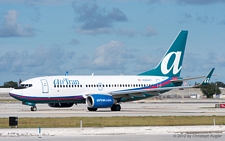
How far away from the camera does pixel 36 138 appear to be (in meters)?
28.5

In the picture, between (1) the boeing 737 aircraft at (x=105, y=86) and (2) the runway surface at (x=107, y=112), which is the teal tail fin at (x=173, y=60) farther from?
(2) the runway surface at (x=107, y=112)

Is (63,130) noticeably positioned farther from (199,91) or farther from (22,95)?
(199,91)

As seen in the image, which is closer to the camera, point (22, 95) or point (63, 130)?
point (63, 130)

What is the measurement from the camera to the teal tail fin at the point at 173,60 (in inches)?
2744

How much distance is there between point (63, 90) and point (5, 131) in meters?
28.8

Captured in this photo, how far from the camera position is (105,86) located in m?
64.2

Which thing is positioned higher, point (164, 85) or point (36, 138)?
point (164, 85)

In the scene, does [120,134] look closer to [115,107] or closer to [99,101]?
[99,101]

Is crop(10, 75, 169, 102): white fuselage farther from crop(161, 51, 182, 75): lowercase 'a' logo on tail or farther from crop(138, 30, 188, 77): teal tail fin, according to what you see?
crop(161, 51, 182, 75): lowercase 'a' logo on tail

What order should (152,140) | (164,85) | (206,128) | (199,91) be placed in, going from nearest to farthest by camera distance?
(152,140) → (206,128) → (164,85) → (199,91)

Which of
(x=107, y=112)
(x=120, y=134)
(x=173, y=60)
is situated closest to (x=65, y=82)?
(x=107, y=112)

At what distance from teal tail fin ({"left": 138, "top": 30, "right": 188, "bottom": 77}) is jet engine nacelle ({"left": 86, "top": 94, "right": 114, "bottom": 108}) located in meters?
10.6

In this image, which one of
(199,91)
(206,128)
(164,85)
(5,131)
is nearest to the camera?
(5,131)

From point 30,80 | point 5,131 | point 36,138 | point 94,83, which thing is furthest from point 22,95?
point 36,138
